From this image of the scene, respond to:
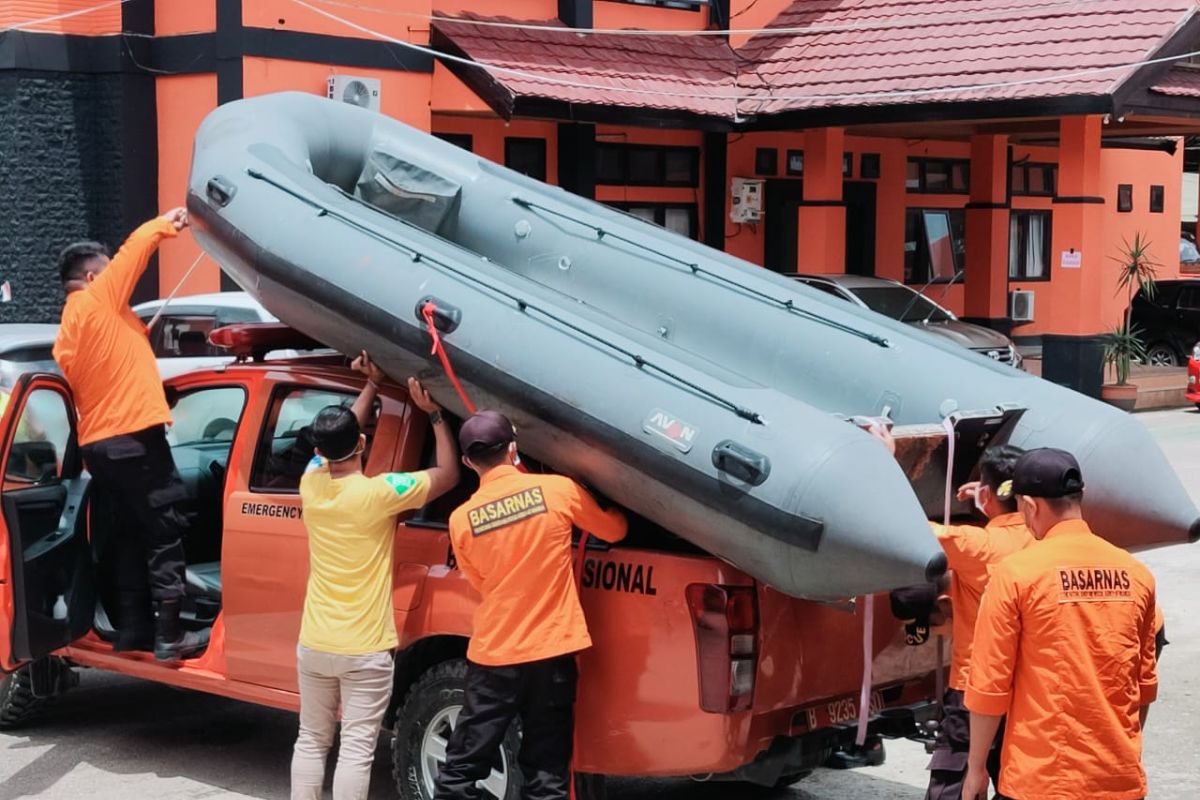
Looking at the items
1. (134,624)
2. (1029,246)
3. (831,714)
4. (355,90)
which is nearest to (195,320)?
(355,90)

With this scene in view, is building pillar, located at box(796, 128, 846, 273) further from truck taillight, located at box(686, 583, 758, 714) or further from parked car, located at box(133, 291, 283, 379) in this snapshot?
truck taillight, located at box(686, 583, 758, 714)

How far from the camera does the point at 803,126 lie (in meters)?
20.7

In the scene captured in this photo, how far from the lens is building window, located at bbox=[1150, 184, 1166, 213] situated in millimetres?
29844

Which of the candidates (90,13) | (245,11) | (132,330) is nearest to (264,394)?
(132,330)

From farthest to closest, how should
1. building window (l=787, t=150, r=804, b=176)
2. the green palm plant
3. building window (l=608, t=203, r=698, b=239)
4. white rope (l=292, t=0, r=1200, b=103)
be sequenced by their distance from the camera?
building window (l=787, t=150, r=804, b=176) → building window (l=608, t=203, r=698, b=239) → the green palm plant → white rope (l=292, t=0, r=1200, b=103)

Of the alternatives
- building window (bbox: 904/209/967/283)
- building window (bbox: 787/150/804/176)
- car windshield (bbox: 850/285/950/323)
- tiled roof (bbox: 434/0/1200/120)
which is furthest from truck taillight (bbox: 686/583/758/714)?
building window (bbox: 904/209/967/283)

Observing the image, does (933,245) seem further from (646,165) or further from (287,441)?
(287,441)

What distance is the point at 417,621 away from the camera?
594cm

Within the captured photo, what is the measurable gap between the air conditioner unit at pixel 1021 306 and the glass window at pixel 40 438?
1964 cm

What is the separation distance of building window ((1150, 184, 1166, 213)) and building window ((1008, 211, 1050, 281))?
320cm

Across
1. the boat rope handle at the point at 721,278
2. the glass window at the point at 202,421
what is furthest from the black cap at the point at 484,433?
the glass window at the point at 202,421

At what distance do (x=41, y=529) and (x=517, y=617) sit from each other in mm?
2548

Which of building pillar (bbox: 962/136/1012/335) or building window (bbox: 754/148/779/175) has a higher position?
building window (bbox: 754/148/779/175)

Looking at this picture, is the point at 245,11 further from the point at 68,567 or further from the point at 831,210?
the point at 68,567
